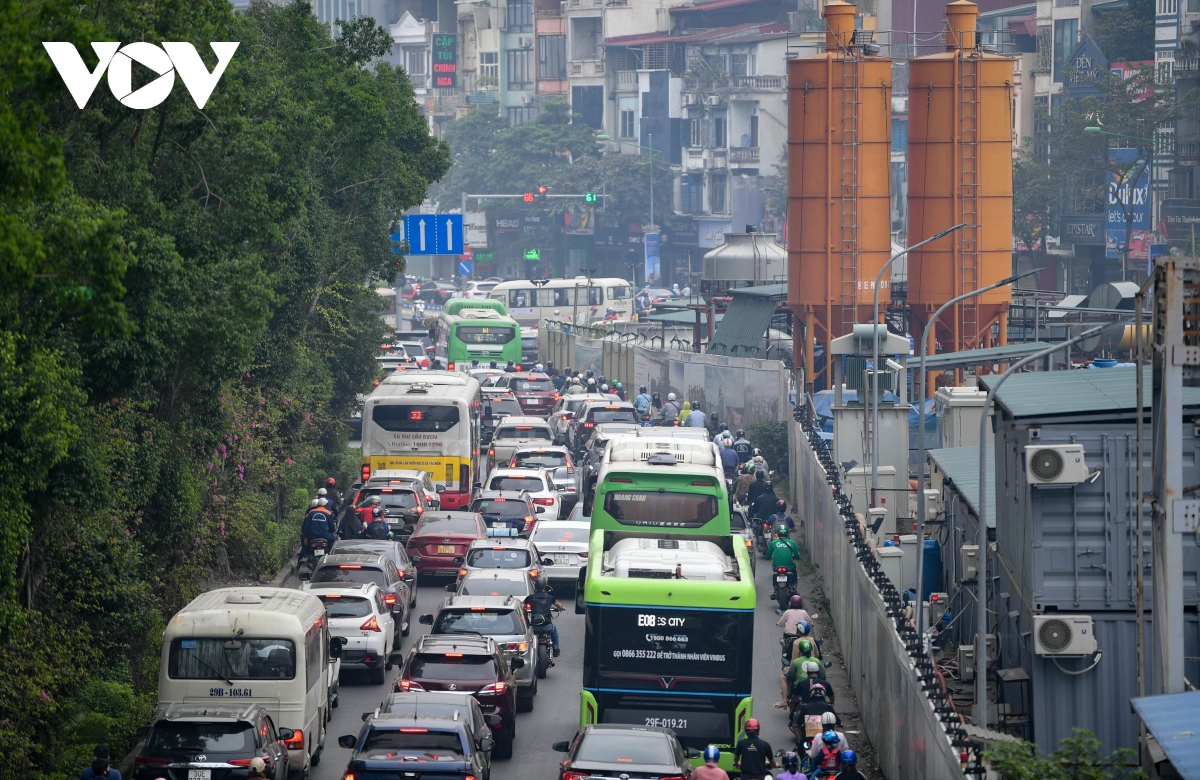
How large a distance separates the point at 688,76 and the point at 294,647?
104019 millimetres

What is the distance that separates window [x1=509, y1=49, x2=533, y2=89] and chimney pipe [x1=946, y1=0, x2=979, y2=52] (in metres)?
92.6

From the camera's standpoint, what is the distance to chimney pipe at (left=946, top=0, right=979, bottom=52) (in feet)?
171

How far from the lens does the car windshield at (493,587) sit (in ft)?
83.8

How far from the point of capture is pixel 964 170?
170ft

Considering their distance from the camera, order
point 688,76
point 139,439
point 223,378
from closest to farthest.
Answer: point 139,439 → point 223,378 → point 688,76

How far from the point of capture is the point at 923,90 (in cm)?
5212

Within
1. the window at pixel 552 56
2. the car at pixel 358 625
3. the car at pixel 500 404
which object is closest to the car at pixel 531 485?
the car at pixel 358 625

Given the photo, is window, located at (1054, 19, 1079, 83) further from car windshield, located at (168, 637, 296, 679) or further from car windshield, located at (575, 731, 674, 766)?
car windshield, located at (575, 731, 674, 766)

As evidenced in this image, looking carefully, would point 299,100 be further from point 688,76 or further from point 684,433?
point 688,76

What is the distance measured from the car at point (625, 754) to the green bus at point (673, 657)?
6.51 feet

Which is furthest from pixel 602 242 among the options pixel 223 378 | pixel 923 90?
pixel 223 378

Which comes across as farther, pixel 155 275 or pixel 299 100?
pixel 299 100

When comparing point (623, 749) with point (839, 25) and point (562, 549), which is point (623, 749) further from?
point (839, 25)

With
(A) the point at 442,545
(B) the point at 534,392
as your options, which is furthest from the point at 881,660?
(B) the point at 534,392
